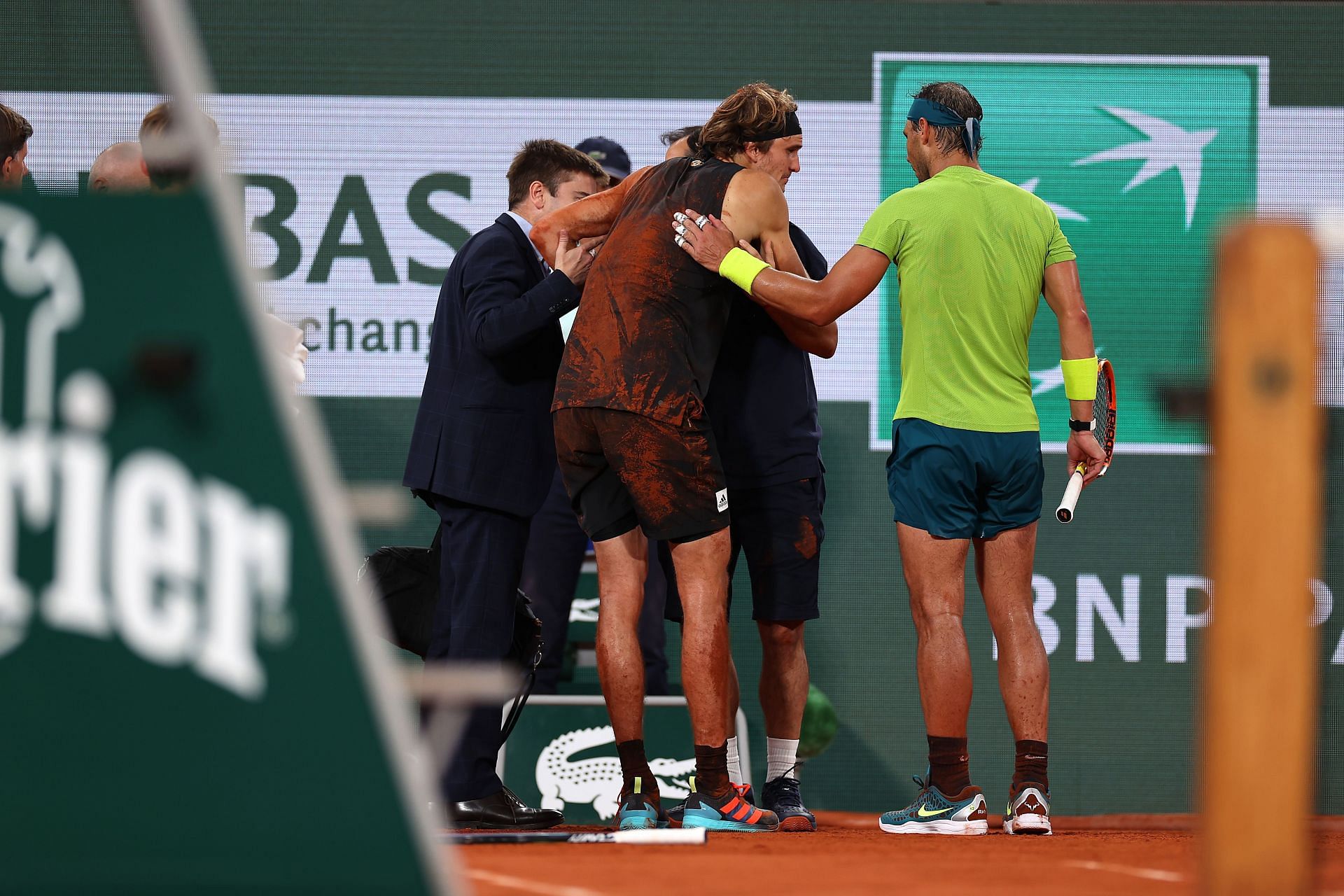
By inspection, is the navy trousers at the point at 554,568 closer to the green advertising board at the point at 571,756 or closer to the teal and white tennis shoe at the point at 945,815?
the green advertising board at the point at 571,756

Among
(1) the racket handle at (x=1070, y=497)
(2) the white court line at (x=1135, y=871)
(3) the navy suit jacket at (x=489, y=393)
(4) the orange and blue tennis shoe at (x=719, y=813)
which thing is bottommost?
(4) the orange and blue tennis shoe at (x=719, y=813)

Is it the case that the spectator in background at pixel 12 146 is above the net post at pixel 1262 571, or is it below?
above

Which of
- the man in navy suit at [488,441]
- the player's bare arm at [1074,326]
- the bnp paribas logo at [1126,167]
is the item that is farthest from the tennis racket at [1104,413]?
the bnp paribas logo at [1126,167]

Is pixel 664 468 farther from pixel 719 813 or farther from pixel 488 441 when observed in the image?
pixel 719 813

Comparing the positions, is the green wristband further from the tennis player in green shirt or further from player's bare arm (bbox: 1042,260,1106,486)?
player's bare arm (bbox: 1042,260,1106,486)

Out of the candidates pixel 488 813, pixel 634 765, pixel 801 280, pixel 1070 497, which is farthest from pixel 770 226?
pixel 488 813

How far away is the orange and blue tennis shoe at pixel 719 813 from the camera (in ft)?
11.1

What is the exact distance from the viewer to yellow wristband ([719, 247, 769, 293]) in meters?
3.44

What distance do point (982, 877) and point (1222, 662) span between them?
37.1 inches

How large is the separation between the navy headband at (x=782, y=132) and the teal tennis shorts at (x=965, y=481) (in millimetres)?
730

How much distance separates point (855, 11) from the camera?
5.81 meters

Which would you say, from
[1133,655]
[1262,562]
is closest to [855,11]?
[1133,655]

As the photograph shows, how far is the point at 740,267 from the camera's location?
135 inches

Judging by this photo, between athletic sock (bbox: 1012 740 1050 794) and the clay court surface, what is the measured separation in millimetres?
267
